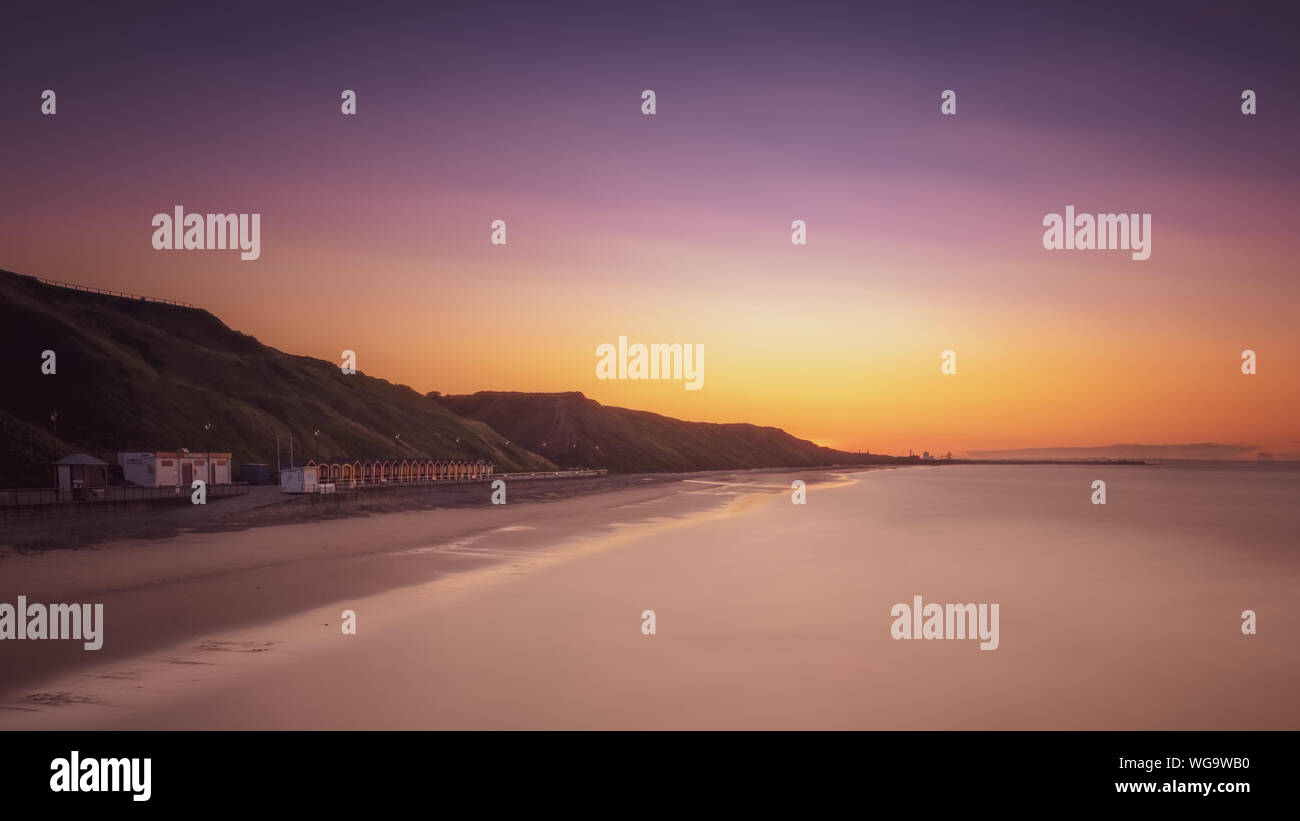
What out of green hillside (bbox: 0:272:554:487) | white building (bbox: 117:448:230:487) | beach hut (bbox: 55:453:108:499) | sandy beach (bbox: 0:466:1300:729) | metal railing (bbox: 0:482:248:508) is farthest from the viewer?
green hillside (bbox: 0:272:554:487)

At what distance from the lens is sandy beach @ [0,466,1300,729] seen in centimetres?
1132

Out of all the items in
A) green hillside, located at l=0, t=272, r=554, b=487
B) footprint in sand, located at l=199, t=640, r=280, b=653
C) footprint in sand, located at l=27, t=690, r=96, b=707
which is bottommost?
footprint in sand, located at l=199, t=640, r=280, b=653

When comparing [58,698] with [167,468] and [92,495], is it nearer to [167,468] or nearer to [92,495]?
[92,495]

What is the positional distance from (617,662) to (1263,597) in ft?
65.8

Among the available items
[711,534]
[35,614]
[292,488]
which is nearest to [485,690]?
[35,614]

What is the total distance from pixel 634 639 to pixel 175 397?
290ft

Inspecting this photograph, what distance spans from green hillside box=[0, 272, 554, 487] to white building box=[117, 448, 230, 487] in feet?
26.3

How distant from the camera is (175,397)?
281 ft

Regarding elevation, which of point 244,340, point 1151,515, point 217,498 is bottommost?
point 1151,515

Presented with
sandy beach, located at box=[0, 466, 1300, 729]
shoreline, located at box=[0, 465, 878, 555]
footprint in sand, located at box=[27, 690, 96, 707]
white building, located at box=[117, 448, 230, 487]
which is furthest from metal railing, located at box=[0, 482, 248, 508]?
footprint in sand, located at box=[27, 690, 96, 707]

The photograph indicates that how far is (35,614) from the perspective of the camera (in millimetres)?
16016

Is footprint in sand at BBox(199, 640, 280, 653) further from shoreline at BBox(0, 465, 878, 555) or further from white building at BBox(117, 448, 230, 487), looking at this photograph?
white building at BBox(117, 448, 230, 487)

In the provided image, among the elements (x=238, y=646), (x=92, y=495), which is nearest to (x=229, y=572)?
(x=238, y=646)
